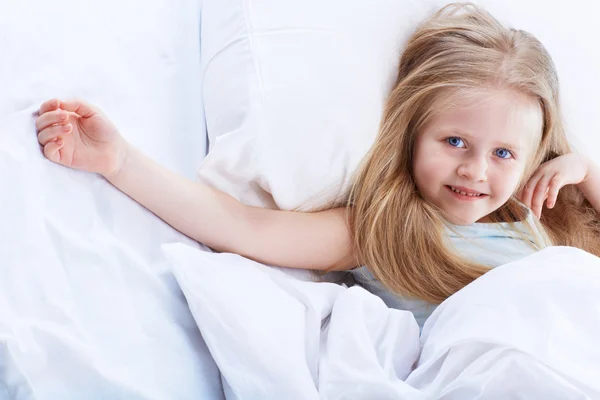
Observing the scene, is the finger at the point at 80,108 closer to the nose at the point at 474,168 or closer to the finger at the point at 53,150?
the finger at the point at 53,150

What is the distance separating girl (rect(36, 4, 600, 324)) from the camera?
1.05 metres

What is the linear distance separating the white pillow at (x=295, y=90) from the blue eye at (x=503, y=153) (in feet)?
0.57

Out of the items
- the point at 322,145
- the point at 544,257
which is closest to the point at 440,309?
the point at 544,257

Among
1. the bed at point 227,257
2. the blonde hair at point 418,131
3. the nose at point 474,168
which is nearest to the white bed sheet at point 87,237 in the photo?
the bed at point 227,257

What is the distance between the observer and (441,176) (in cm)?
108

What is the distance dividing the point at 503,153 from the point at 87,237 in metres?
0.58

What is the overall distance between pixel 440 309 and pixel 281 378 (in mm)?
226

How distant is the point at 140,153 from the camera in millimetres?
907

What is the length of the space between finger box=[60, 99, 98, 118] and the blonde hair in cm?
36

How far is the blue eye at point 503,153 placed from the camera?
108 centimetres

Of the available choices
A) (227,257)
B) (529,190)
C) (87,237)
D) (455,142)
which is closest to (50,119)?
(87,237)

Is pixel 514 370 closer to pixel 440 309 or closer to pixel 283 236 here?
pixel 440 309

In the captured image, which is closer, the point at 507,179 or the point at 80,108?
the point at 80,108

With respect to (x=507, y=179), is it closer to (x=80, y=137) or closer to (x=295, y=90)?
(x=295, y=90)
